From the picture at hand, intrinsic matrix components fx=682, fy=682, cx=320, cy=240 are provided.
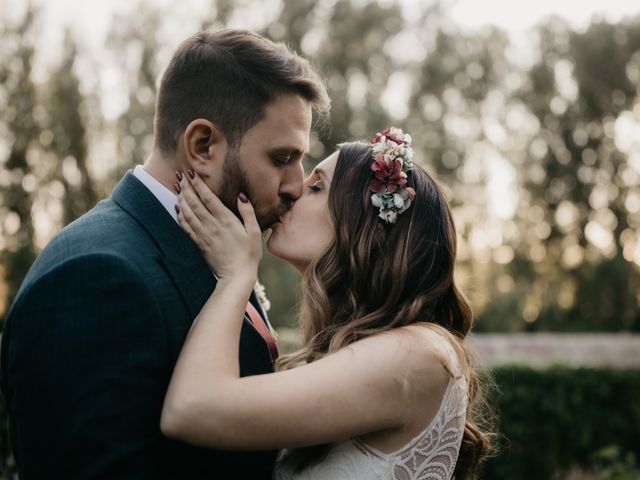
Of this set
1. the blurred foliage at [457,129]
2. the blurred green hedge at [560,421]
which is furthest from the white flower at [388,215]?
the blurred foliage at [457,129]

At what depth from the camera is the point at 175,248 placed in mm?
2510

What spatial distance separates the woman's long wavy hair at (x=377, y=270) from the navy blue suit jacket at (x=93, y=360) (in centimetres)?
93

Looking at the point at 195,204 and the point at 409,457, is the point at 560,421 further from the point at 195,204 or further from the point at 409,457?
the point at 195,204

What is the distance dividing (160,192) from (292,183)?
64 cm

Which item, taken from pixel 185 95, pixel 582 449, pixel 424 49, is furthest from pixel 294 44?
pixel 185 95

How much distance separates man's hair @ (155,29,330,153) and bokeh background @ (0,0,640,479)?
4842 millimetres

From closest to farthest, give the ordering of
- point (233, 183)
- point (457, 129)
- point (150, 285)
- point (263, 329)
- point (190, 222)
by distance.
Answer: point (150, 285) < point (190, 222) < point (233, 183) < point (263, 329) < point (457, 129)

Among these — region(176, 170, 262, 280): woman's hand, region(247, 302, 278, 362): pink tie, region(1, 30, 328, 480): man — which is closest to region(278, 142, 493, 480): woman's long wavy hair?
region(247, 302, 278, 362): pink tie

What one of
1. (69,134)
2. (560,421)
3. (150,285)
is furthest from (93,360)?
(69,134)

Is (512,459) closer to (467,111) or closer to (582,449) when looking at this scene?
(582,449)

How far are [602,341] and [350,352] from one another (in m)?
12.5

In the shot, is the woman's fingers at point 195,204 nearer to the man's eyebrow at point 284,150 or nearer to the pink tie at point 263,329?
the man's eyebrow at point 284,150

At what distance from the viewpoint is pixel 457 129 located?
84.8 ft

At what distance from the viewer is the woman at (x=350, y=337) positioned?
7.52 feet
